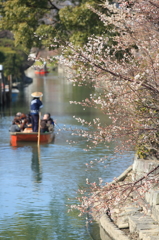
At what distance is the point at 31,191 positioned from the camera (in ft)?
49.3

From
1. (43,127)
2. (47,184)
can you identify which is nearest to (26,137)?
(43,127)

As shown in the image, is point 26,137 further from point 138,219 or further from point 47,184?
point 138,219

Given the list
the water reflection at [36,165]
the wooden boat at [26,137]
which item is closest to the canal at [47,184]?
the water reflection at [36,165]

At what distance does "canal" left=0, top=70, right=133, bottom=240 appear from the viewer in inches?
459

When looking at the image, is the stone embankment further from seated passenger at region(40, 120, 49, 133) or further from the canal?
seated passenger at region(40, 120, 49, 133)

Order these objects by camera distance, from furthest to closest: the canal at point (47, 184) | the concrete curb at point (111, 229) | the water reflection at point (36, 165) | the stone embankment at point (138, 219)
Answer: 1. the water reflection at point (36, 165)
2. the canal at point (47, 184)
3. the concrete curb at point (111, 229)
4. the stone embankment at point (138, 219)

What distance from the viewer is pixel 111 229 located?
10695 mm

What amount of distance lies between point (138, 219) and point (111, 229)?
1204mm

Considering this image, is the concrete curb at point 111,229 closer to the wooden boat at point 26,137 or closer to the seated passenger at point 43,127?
the wooden boat at point 26,137

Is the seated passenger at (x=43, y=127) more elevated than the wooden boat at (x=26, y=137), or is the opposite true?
the seated passenger at (x=43, y=127)

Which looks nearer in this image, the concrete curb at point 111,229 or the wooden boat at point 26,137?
the concrete curb at point 111,229

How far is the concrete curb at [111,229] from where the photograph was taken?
10.2 m

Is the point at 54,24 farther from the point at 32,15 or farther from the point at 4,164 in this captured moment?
the point at 4,164

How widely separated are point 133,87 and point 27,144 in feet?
A: 50.4
